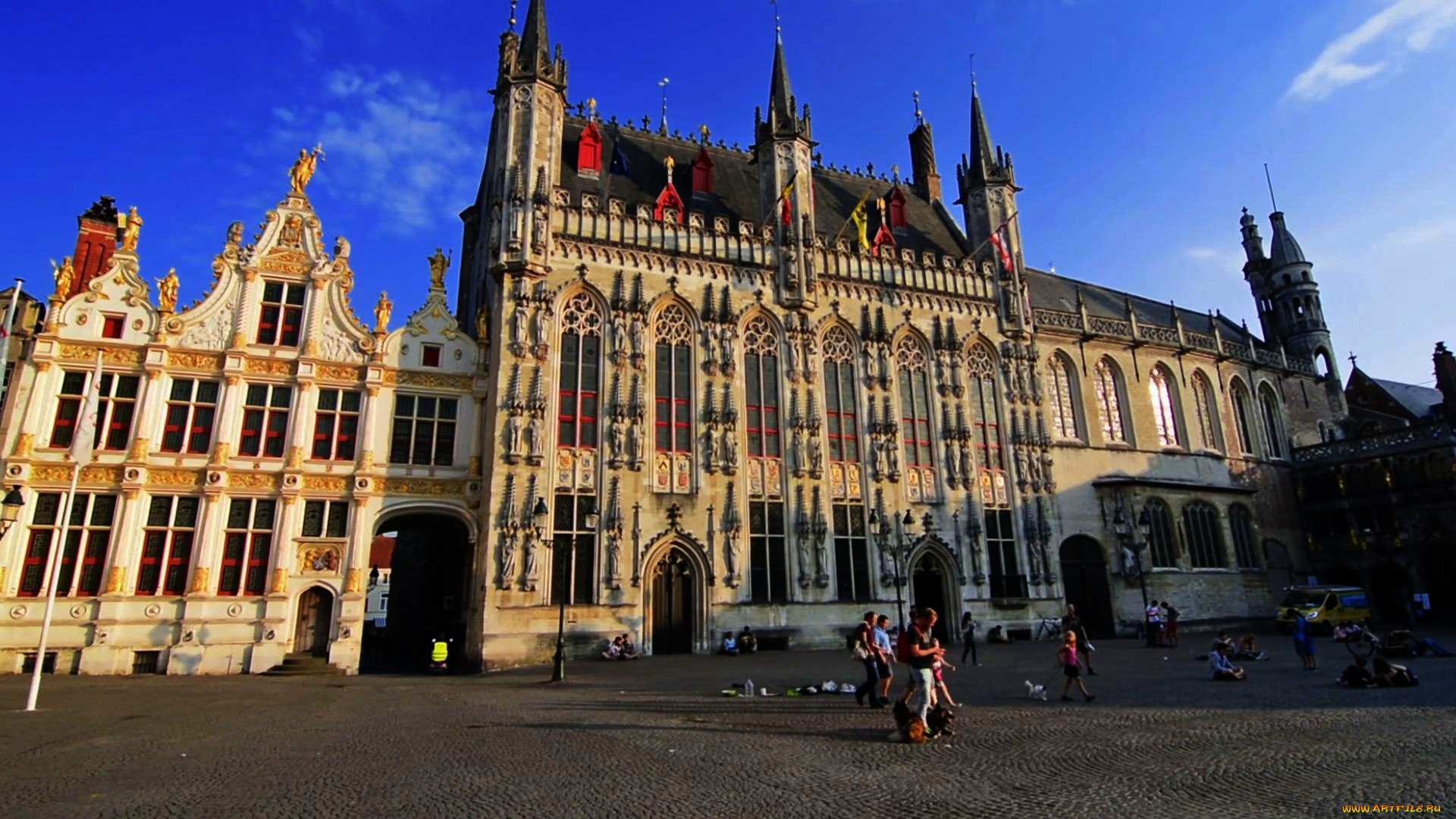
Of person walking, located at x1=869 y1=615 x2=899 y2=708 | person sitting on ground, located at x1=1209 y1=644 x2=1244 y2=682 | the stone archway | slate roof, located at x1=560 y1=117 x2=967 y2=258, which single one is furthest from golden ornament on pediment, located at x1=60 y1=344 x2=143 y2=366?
person sitting on ground, located at x1=1209 y1=644 x2=1244 y2=682

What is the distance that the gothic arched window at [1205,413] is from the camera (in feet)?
140

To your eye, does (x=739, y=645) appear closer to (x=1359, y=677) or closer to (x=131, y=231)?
(x=1359, y=677)

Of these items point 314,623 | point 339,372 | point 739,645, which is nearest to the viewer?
point 314,623

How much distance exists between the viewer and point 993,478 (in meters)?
34.8

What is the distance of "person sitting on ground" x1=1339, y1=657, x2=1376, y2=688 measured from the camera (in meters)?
15.5

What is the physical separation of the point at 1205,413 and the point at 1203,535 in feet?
27.9

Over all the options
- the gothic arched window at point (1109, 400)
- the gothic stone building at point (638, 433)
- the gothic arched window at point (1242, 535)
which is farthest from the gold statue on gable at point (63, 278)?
the gothic arched window at point (1242, 535)

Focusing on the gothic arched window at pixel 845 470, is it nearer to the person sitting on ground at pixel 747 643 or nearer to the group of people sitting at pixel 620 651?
the person sitting on ground at pixel 747 643

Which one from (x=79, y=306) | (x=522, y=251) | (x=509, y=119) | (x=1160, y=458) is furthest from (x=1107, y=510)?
(x=79, y=306)

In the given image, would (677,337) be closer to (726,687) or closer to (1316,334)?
(726,687)

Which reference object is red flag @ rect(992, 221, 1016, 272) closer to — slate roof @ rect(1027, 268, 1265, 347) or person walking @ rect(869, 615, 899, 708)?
slate roof @ rect(1027, 268, 1265, 347)

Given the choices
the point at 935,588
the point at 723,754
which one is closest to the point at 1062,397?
the point at 935,588

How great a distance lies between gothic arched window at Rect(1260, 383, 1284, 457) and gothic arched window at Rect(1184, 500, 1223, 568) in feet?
29.8

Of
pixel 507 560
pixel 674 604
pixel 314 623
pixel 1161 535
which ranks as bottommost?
pixel 314 623
